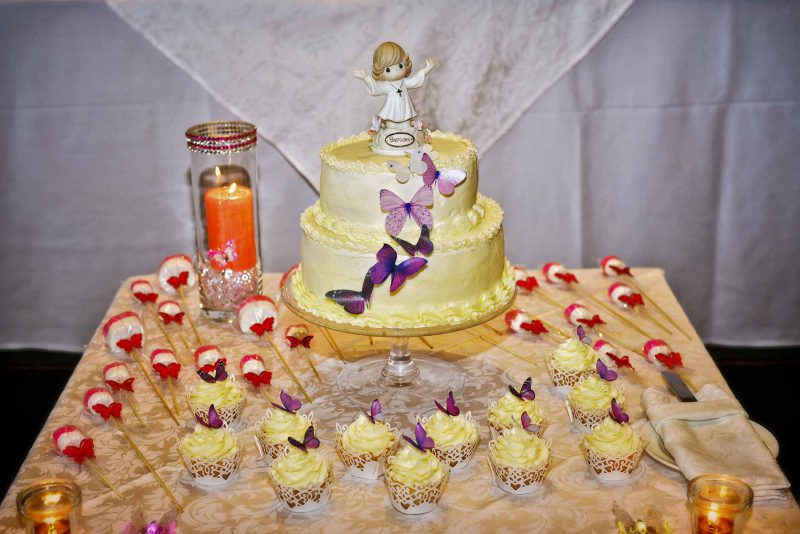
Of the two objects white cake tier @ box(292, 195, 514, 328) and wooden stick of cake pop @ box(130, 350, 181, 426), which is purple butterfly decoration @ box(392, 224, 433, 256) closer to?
white cake tier @ box(292, 195, 514, 328)

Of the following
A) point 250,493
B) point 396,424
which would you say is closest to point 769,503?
point 396,424

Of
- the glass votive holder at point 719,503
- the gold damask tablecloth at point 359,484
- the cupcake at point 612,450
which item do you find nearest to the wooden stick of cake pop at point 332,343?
the gold damask tablecloth at point 359,484

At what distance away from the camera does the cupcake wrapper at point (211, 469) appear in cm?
179

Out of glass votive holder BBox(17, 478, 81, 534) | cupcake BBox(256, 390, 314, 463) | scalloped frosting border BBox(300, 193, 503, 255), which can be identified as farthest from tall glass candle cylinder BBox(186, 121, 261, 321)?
glass votive holder BBox(17, 478, 81, 534)

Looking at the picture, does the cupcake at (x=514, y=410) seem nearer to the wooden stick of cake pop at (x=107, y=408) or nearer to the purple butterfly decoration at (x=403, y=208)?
the purple butterfly decoration at (x=403, y=208)

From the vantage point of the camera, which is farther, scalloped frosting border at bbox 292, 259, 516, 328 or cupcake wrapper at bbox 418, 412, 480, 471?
scalloped frosting border at bbox 292, 259, 516, 328

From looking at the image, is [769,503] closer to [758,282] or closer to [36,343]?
[758,282]

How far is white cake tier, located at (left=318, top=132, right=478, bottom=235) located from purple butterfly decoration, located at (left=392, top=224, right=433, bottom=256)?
0.20 feet

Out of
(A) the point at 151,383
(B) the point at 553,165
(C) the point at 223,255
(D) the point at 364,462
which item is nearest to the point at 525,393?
(D) the point at 364,462

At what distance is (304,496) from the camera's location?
171 centimetres

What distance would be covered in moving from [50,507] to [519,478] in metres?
0.81

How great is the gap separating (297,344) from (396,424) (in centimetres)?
44

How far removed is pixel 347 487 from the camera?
1.81 meters

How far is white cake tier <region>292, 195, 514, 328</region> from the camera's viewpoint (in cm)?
195
